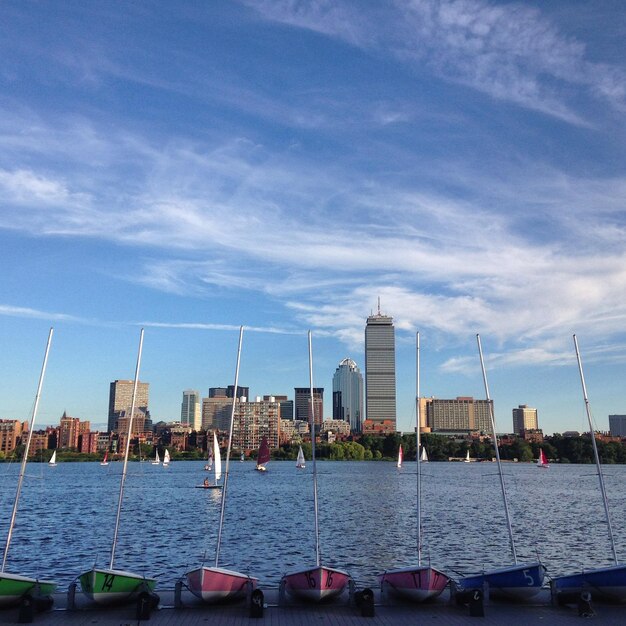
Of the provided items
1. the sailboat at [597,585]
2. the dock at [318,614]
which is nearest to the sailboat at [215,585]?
the dock at [318,614]

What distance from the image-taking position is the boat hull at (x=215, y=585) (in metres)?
25.1

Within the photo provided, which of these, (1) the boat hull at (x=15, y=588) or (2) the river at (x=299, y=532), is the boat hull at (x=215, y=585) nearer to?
(1) the boat hull at (x=15, y=588)

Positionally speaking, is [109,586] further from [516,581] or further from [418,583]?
[516,581]

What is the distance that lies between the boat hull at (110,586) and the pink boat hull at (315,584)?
219 inches

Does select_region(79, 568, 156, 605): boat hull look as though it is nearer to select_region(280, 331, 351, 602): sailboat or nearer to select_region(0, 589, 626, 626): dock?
select_region(0, 589, 626, 626): dock

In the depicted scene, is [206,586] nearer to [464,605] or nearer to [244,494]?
[464,605]

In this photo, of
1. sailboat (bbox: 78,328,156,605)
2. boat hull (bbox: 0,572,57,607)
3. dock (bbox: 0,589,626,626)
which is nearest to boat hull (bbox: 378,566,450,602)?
dock (bbox: 0,589,626,626)

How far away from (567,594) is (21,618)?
62.9ft

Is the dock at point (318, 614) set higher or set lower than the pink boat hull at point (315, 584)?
lower

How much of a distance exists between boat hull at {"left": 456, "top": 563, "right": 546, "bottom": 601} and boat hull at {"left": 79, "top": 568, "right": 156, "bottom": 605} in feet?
40.3

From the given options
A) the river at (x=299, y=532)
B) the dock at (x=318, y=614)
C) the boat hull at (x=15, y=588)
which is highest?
the river at (x=299, y=532)

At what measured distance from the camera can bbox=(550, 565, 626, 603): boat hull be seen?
2534cm

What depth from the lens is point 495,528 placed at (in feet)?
209

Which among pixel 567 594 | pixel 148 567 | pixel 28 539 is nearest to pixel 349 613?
pixel 567 594
